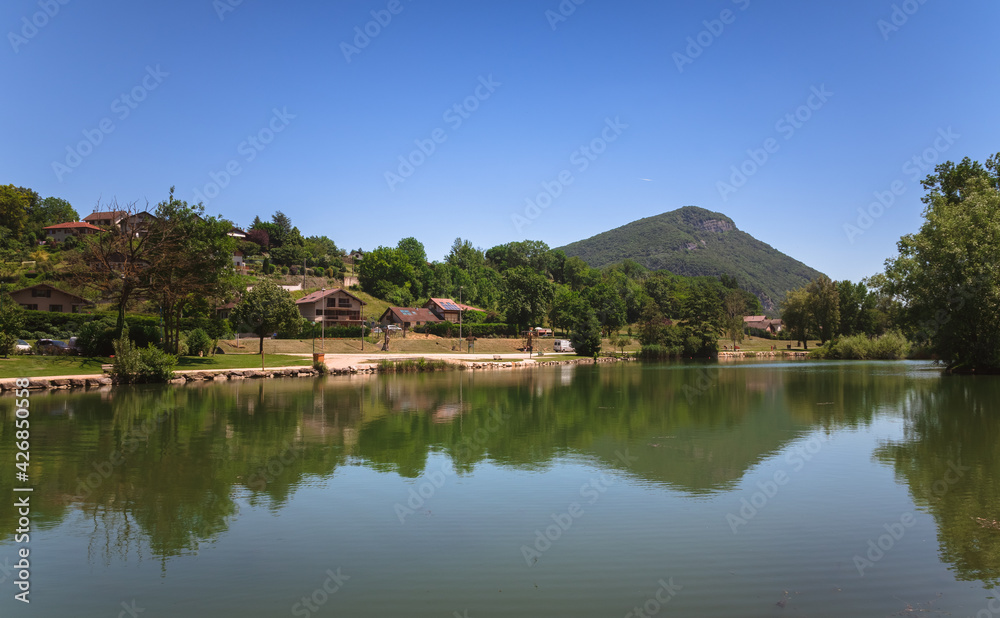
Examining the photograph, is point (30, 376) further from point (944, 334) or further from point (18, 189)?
point (18, 189)

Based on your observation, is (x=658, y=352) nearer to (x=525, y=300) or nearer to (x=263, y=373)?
(x=525, y=300)

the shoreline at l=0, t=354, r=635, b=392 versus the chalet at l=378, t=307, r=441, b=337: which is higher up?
the chalet at l=378, t=307, r=441, b=337

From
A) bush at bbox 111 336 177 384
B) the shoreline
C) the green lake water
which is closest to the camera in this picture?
the green lake water

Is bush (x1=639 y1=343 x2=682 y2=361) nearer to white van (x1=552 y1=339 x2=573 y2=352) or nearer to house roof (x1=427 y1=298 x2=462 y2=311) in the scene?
white van (x1=552 y1=339 x2=573 y2=352)

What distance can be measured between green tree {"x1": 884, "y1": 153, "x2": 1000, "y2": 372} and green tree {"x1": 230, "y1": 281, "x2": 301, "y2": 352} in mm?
42709

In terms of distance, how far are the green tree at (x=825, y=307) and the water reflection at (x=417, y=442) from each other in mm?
57303

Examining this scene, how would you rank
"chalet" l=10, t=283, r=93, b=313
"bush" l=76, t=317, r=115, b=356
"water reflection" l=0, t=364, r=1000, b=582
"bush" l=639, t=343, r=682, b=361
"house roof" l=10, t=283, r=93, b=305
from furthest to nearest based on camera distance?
"bush" l=639, t=343, r=682, b=361 → "chalet" l=10, t=283, r=93, b=313 → "house roof" l=10, t=283, r=93, b=305 → "bush" l=76, t=317, r=115, b=356 → "water reflection" l=0, t=364, r=1000, b=582

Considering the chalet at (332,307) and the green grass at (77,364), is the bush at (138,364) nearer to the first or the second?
the green grass at (77,364)

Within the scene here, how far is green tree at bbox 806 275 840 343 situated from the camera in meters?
83.6

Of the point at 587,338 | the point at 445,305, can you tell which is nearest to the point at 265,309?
the point at 587,338

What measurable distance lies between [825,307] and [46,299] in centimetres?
9162

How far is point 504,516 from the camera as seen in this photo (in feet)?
31.4

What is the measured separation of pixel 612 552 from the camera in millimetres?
7938

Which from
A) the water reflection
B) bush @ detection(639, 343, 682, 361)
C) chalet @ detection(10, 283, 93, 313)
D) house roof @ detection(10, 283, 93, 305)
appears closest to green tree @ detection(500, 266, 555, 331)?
bush @ detection(639, 343, 682, 361)
